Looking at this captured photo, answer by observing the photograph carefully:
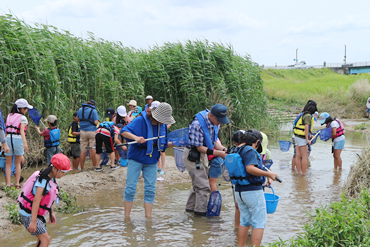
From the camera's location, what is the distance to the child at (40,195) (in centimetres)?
395

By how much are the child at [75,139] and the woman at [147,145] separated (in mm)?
4313

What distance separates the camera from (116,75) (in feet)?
42.3

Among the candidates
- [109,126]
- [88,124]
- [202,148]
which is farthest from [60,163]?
[88,124]

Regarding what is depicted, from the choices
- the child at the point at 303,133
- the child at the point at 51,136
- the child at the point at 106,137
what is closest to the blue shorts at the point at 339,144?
the child at the point at 303,133

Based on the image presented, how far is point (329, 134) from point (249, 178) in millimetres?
6299

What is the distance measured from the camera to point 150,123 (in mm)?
5691

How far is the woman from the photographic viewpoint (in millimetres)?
5574

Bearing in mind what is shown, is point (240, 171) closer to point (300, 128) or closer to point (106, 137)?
point (106, 137)

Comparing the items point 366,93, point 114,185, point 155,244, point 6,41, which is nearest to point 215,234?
point 155,244

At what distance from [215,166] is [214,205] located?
63cm

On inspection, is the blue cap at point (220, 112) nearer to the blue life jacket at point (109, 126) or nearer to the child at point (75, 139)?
the blue life jacket at point (109, 126)

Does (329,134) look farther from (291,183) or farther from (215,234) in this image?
(215,234)

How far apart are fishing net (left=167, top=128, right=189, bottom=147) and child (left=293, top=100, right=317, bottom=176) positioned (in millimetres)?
4075

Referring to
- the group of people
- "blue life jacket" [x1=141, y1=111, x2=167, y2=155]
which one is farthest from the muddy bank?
"blue life jacket" [x1=141, y1=111, x2=167, y2=155]
